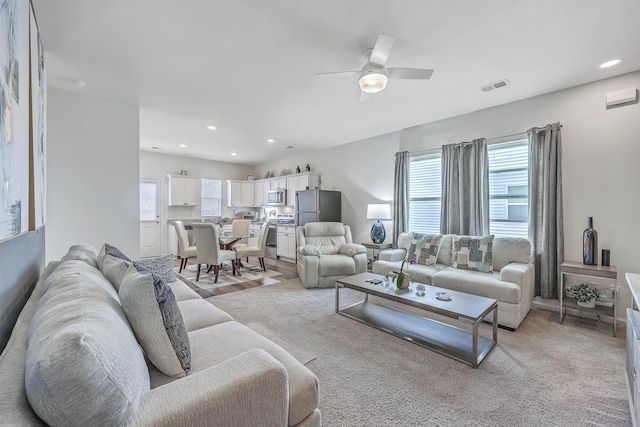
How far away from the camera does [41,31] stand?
2.16 m

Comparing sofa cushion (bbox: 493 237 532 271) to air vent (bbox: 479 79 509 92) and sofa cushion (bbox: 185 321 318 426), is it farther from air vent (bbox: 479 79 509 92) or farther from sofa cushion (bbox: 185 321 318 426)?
sofa cushion (bbox: 185 321 318 426)

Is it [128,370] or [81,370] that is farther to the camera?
[128,370]

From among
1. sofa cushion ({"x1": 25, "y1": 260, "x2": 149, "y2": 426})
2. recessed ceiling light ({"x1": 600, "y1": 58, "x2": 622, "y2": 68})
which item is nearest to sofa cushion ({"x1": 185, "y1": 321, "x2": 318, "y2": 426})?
sofa cushion ({"x1": 25, "y1": 260, "x2": 149, "y2": 426})

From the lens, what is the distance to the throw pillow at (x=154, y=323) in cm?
111

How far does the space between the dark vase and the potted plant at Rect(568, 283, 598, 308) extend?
27 centimetres

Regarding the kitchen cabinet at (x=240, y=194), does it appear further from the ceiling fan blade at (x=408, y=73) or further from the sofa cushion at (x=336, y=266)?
the ceiling fan blade at (x=408, y=73)

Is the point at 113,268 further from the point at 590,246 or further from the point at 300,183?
the point at 300,183

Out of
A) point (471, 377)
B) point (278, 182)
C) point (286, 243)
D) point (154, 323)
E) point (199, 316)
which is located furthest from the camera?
point (278, 182)

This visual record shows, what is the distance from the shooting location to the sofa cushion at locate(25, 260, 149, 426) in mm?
621

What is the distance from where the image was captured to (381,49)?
219cm

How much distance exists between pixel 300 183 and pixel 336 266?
292 centimetres

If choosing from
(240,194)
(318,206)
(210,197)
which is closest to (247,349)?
(318,206)

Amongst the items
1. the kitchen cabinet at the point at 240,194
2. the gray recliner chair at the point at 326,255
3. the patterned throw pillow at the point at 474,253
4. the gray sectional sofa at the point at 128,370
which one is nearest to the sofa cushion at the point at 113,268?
the gray sectional sofa at the point at 128,370

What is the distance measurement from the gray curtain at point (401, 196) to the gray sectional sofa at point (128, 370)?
3681mm
